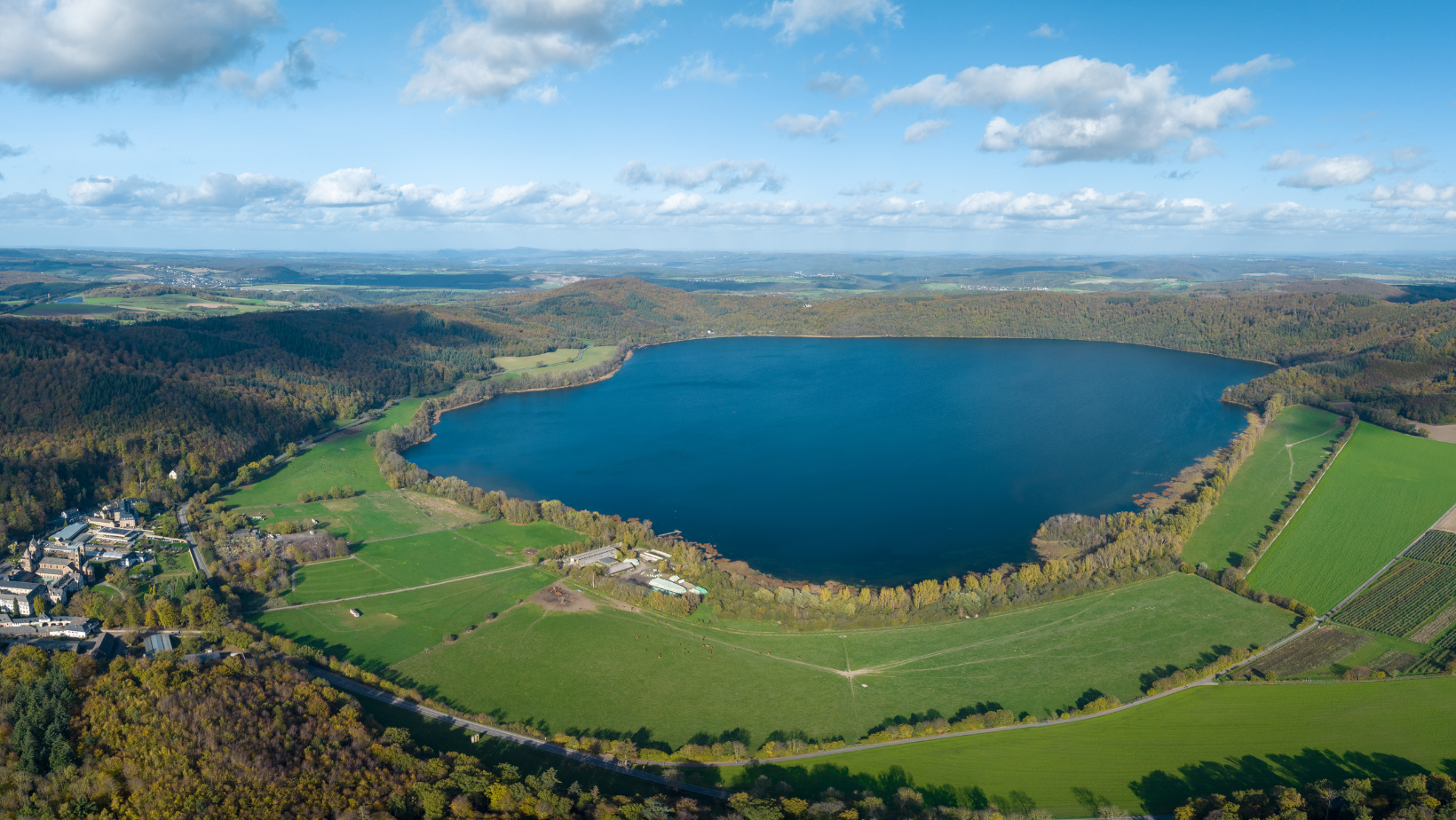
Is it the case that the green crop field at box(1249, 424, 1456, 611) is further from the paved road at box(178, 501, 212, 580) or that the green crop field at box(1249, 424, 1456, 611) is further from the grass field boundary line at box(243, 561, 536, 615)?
the paved road at box(178, 501, 212, 580)

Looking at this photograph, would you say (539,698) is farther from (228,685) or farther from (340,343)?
(340,343)

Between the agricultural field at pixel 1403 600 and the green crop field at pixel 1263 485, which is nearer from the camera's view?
the agricultural field at pixel 1403 600

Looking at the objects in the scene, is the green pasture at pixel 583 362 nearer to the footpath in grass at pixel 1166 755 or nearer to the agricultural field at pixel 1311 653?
the footpath in grass at pixel 1166 755

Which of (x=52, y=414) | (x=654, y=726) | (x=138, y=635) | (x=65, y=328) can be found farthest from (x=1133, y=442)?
(x=65, y=328)

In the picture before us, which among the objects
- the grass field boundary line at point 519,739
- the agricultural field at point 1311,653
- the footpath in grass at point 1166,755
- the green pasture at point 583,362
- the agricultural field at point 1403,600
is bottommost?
the grass field boundary line at point 519,739

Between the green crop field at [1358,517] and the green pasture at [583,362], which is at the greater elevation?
the green pasture at [583,362]

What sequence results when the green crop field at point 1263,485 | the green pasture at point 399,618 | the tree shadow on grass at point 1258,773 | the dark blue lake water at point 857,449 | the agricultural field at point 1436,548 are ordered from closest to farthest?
the tree shadow on grass at point 1258,773 → the green pasture at point 399,618 → the agricultural field at point 1436,548 → the green crop field at point 1263,485 → the dark blue lake water at point 857,449

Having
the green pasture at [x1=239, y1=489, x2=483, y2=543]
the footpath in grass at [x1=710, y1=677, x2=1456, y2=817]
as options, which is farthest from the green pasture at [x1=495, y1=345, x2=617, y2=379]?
the footpath in grass at [x1=710, y1=677, x2=1456, y2=817]

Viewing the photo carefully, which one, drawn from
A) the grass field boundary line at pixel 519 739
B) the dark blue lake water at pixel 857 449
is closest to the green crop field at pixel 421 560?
the dark blue lake water at pixel 857 449
